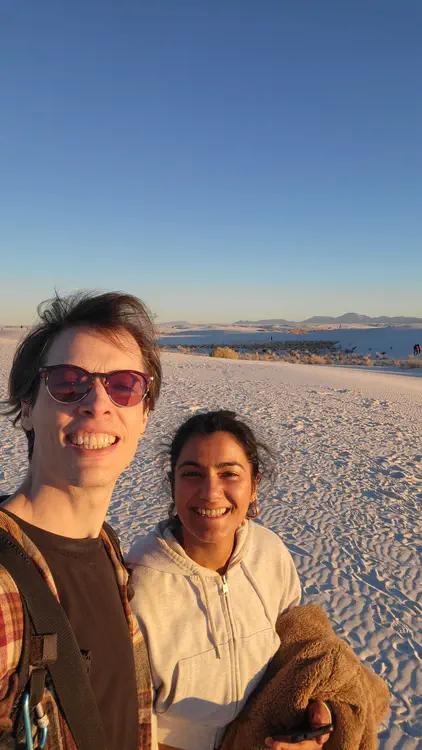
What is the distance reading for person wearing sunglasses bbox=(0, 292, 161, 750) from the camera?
1.35 meters

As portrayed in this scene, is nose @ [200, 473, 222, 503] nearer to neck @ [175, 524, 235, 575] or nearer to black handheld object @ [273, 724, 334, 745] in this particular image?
neck @ [175, 524, 235, 575]

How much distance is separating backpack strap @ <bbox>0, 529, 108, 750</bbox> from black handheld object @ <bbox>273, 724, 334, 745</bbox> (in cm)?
78

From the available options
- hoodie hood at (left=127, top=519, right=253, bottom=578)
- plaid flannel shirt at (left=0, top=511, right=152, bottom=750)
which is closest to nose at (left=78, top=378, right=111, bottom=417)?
plaid flannel shirt at (left=0, top=511, right=152, bottom=750)

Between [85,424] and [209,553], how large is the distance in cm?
85

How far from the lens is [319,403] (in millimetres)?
11938

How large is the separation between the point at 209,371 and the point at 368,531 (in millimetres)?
13958

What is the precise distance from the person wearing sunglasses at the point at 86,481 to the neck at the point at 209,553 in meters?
0.44

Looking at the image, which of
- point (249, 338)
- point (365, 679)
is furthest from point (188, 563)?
point (249, 338)

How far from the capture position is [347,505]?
17.9 feet

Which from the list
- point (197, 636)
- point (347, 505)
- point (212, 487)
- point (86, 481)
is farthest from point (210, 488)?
point (347, 505)

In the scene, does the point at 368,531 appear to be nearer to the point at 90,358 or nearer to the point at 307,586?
the point at 307,586

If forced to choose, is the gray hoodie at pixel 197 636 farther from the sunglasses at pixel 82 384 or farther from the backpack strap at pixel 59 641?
the sunglasses at pixel 82 384

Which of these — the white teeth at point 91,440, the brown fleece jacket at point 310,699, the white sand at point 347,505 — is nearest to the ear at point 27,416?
the white teeth at point 91,440

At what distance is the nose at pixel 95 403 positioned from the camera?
60.7 inches
